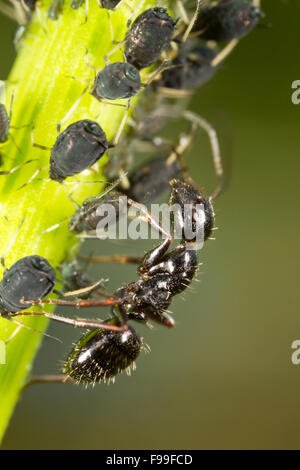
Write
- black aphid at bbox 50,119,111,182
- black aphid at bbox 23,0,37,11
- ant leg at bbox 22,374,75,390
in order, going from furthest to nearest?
ant leg at bbox 22,374,75,390 → black aphid at bbox 23,0,37,11 → black aphid at bbox 50,119,111,182

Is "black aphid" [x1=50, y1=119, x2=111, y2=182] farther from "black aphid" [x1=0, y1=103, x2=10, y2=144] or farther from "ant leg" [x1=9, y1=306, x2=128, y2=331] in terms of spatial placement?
"ant leg" [x1=9, y1=306, x2=128, y2=331]

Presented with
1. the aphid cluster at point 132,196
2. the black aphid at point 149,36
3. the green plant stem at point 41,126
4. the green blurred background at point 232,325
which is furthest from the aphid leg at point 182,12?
the green blurred background at point 232,325

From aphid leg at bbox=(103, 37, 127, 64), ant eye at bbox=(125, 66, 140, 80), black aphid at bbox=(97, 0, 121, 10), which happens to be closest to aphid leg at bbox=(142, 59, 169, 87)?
ant eye at bbox=(125, 66, 140, 80)

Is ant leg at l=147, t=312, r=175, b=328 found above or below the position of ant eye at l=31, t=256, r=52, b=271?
above

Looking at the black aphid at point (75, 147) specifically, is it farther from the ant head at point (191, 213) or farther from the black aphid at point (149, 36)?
the ant head at point (191, 213)

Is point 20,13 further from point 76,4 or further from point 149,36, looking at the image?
point 149,36
